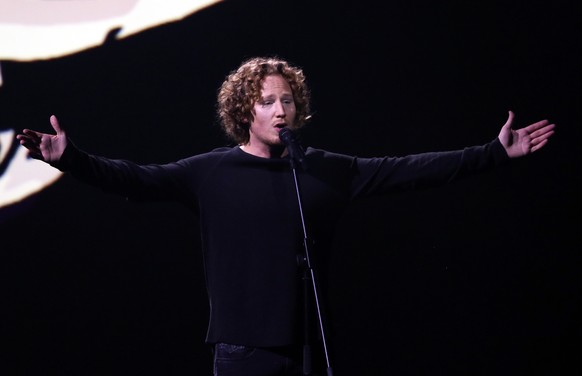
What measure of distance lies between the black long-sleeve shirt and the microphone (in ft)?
0.16

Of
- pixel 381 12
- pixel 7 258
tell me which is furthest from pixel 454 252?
pixel 7 258

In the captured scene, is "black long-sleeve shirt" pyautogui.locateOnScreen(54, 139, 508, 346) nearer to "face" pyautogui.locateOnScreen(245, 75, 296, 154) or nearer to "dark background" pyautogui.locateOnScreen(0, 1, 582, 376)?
"face" pyautogui.locateOnScreen(245, 75, 296, 154)

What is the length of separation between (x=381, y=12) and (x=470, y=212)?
92cm

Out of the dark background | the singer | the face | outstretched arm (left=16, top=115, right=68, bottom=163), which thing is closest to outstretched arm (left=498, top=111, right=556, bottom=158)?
the singer

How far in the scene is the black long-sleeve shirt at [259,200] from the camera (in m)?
2.03

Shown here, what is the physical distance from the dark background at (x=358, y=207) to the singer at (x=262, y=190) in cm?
64

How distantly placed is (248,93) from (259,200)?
0.44m

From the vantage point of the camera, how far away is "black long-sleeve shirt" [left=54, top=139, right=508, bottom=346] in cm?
203

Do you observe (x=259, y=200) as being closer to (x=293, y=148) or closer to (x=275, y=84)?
(x=293, y=148)

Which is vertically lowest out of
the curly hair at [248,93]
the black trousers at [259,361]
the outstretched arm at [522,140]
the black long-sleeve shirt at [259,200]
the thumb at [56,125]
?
the black trousers at [259,361]

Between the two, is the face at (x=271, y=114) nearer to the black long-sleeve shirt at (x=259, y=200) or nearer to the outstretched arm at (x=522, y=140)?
the black long-sleeve shirt at (x=259, y=200)

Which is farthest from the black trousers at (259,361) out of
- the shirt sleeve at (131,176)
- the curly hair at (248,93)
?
the curly hair at (248,93)

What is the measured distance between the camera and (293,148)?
6.56 feet

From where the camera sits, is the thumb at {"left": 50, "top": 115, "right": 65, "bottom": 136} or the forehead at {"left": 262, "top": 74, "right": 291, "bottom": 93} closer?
the thumb at {"left": 50, "top": 115, "right": 65, "bottom": 136}
